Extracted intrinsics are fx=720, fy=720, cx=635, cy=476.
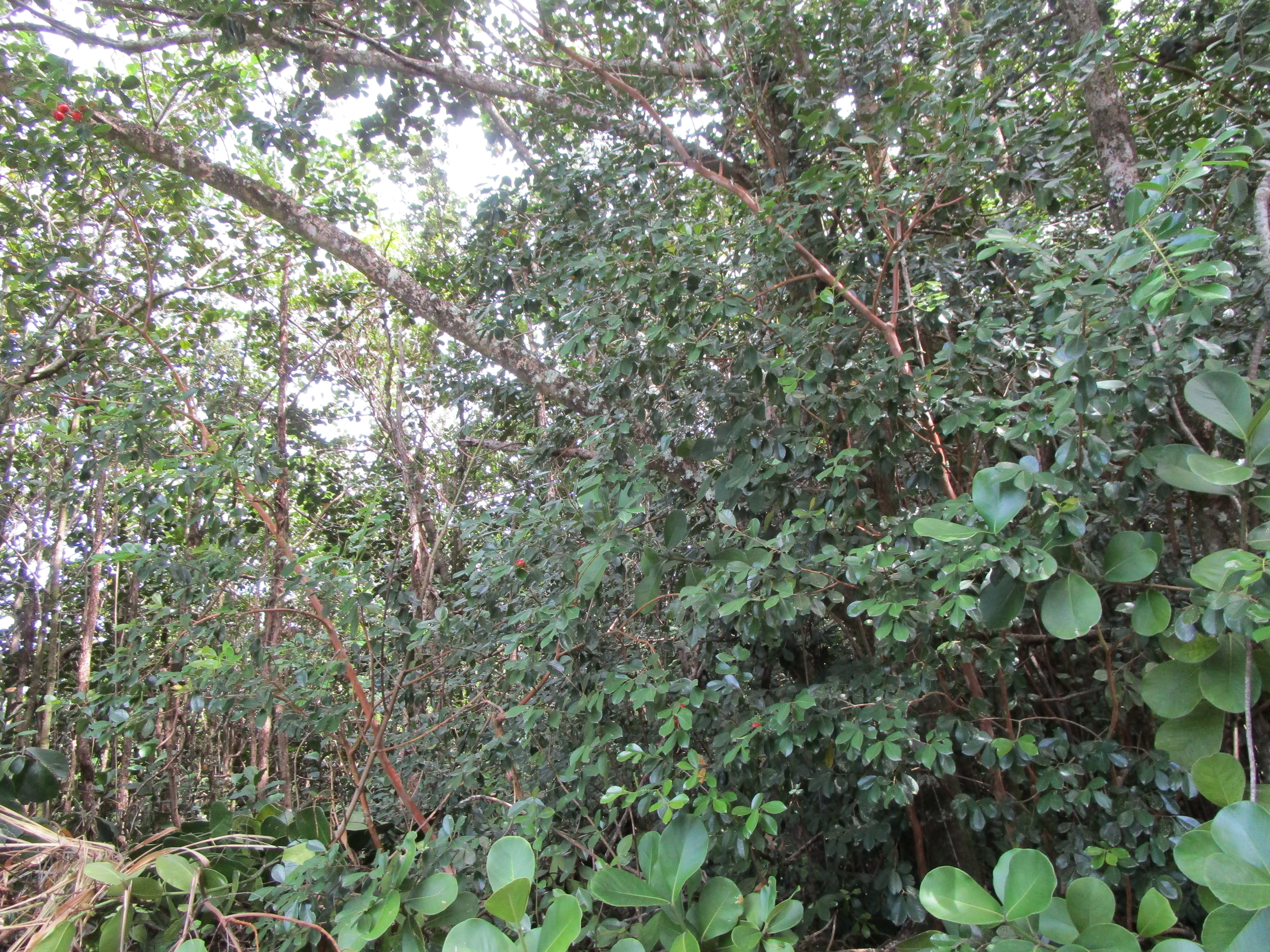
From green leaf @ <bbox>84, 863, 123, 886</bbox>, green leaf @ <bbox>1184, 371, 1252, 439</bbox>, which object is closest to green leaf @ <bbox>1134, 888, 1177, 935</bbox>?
green leaf @ <bbox>1184, 371, 1252, 439</bbox>

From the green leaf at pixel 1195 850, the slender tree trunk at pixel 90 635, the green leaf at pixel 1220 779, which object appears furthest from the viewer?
the slender tree trunk at pixel 90 635

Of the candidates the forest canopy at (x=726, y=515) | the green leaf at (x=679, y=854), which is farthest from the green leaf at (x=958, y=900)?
the green leaf at (x=679, y=854)

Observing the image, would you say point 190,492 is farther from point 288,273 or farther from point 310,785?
point 288,273

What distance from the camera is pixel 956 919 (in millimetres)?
1109

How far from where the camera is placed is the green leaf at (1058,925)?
1.11m

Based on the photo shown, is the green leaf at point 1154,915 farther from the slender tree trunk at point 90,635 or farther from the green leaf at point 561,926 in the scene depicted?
the slender tree trunk at point 90,635

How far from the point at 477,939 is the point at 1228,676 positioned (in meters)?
1.39

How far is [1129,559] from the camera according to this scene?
4.51ft

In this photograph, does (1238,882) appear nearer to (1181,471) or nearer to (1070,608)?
(1070,608)

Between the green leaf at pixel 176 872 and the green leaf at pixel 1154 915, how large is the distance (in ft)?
5.84

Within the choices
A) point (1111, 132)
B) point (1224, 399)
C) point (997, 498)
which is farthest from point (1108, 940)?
point (1111, 132)

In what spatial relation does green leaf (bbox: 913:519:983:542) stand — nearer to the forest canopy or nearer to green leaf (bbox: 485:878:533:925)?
the forest canopy

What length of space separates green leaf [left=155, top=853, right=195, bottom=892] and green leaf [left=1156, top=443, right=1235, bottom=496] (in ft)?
7.05

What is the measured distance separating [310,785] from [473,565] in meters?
2.34
